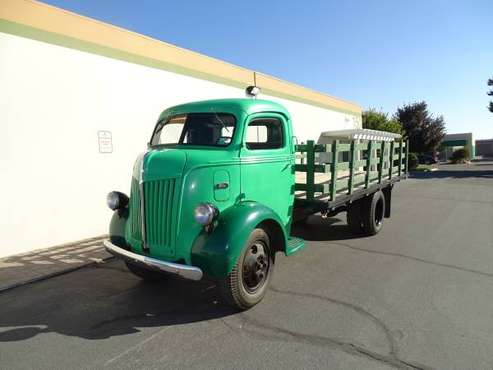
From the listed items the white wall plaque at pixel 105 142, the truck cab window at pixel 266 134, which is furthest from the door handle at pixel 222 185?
the white wall plaque at pixel 105 142

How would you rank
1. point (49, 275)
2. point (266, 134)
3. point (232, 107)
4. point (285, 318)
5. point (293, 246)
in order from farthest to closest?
point (49, 275)
point (266, 134)
point (293, 246)
point (232, 107)
point (285, 318)

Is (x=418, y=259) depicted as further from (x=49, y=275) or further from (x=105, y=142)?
(x=105, y=142)

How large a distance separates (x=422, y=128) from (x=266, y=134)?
1523 inches

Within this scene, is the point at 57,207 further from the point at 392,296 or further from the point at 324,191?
the point at 392,296

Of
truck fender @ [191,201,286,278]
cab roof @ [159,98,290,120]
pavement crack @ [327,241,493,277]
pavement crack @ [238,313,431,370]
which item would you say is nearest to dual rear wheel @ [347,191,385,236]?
pavement crack @ [327,241,493,277]

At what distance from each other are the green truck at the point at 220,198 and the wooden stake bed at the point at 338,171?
0.02 metres

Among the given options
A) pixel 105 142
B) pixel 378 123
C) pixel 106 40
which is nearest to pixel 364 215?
pixel 105 142

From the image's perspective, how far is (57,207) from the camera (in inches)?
274

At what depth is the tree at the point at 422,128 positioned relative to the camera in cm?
3859

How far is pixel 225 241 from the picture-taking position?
360 cm

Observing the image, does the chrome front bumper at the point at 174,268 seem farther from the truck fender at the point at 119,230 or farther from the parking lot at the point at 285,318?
the truck fender at the point at 119,230

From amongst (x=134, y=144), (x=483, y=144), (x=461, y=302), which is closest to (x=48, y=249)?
(x=134, y=144)

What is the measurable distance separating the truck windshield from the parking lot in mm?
1864

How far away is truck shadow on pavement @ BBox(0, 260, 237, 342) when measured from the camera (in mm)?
3672
